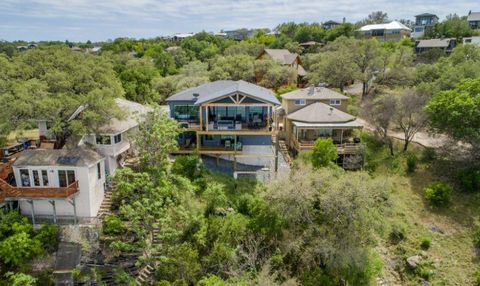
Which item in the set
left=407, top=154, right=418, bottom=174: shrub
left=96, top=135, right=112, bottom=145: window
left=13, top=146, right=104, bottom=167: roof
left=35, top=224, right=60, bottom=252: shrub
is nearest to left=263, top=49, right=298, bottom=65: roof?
left=407, top=154, right=418, bottom=174: shrub

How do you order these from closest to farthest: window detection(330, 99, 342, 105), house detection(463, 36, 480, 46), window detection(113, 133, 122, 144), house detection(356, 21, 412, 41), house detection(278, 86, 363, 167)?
window detection(113, 133, 122, 144) < house detection(278, 86, 363, 167) < window detection(330, 99, 342, 105) < house detection(463, 36, 480, 46) < house detection(356, 21, 412, 41)

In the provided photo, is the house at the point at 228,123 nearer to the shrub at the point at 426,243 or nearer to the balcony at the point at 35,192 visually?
the balcony at the point at 35,192

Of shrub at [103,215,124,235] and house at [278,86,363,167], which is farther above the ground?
house at [278,86,363,167]

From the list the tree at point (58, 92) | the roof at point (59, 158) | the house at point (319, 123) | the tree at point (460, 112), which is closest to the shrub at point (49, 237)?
the roof at point (59, 158)

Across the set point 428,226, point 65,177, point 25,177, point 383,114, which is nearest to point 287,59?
point 383,114

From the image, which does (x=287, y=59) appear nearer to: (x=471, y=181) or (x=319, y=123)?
(x=319, y=123)

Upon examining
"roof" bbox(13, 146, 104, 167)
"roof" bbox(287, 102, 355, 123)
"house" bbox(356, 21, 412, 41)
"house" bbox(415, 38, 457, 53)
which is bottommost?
"roof" bbox(13, 146, 104, 167)

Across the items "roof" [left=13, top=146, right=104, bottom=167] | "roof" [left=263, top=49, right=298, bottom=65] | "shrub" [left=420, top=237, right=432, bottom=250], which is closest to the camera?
"roof" [left=13, top=146, right=104, bottom=167]

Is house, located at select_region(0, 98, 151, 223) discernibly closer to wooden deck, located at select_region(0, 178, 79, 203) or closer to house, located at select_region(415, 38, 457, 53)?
wooden deck, located at select_region(0, 178, 79, 203)
